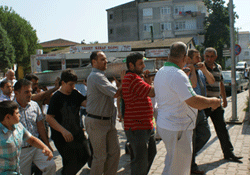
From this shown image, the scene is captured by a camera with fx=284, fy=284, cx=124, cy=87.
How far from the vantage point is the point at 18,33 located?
5016 cm

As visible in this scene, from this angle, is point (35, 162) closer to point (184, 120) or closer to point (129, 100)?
point (129, 100)

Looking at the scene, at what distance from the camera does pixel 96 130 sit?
4137 mm

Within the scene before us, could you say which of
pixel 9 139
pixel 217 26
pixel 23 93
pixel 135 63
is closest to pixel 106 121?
pixel 135 63

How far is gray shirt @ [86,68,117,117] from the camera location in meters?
4.09

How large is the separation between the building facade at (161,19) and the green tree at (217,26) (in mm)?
2799

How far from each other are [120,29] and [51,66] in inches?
1601

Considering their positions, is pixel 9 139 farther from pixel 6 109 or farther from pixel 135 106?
pixel 135 106

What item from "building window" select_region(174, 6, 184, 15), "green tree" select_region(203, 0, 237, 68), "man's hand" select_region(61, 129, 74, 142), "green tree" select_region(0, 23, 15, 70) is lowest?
"man's hand" select_region(61, 129, 74, 142)

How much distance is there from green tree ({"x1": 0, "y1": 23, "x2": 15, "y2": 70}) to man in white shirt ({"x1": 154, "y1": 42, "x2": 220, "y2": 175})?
146 feet

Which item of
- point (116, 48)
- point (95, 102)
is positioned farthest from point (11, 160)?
point (116, 48)

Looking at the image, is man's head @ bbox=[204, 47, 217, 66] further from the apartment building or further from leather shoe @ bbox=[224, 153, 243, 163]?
the apartment building

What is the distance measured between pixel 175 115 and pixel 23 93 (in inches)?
83.8

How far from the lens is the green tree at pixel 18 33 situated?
49188 mm

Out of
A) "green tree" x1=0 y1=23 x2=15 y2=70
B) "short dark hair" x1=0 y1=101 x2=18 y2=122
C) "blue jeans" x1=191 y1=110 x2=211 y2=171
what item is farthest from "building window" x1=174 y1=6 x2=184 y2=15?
"short dark hair" x1=0 y1=101 x2=18 y2=122
